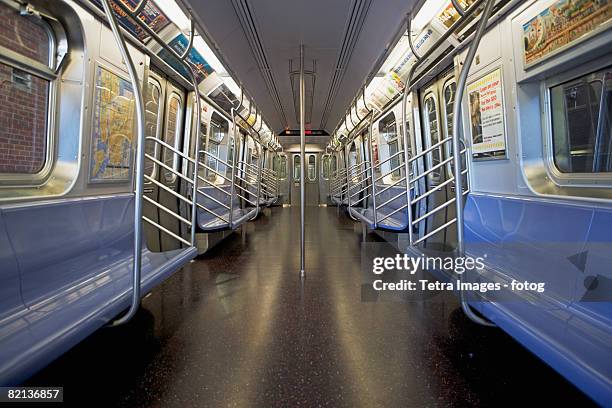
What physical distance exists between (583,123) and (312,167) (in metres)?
12.3

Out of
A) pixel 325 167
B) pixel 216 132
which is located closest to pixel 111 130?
pixel 216 132

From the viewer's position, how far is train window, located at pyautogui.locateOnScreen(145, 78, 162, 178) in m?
3.43

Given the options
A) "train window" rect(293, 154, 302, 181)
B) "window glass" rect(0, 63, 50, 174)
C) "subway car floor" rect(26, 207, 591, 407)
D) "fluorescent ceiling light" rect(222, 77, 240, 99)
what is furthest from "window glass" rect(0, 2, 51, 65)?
"train window" rect(293, 154, 302, 181)

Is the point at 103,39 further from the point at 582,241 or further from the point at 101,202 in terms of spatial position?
the point at 582,241

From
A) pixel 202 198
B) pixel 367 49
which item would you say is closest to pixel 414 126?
pixel 367 49

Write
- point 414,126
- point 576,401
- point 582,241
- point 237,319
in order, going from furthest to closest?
1. point 414,126
2. point 237,319
3. point 582,241
4. point 576,401

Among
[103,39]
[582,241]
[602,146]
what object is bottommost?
[582,241]

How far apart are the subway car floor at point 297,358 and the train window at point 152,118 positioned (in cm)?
159

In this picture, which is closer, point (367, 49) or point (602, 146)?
point (602, 146)

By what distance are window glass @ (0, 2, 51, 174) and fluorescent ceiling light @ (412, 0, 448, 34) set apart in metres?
3.06

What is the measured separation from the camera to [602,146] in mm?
1709

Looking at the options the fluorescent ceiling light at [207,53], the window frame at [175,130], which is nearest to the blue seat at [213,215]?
the window frame at [175,130]

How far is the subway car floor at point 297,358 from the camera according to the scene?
1.29 m

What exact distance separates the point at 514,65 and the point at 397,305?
6.49 ft
